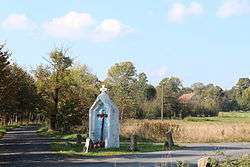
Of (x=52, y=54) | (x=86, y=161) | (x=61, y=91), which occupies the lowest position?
(x=86, y=161)

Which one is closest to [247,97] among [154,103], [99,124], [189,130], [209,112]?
[209,112]

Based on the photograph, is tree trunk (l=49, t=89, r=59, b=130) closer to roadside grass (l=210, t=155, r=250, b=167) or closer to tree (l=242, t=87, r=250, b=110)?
roadside grass (l=210, t=155, r=250, b=167)

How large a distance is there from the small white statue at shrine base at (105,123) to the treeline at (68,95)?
8719 millimetres

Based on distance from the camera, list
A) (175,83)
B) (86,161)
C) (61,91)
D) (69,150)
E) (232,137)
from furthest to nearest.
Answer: (175,83)
(61,91)
(232,137)
(69,150)
(86,161)

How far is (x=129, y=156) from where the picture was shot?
26844 mm

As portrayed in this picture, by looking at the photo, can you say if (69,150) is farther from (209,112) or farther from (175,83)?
(175,83)

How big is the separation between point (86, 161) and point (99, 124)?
8.17m

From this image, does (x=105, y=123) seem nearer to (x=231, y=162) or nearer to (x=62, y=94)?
(x=231, y=162)

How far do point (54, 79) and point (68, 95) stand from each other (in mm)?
4689

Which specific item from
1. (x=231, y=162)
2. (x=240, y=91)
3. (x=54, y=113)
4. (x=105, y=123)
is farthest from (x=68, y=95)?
(x=240, y=91)

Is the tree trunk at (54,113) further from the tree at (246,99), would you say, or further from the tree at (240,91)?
the tree at (240,91)

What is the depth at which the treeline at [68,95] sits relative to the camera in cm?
5153

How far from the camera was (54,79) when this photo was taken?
5881cm

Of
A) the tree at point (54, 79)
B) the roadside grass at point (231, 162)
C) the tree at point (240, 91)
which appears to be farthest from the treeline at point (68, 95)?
the roadside grass at point (231, 162)
